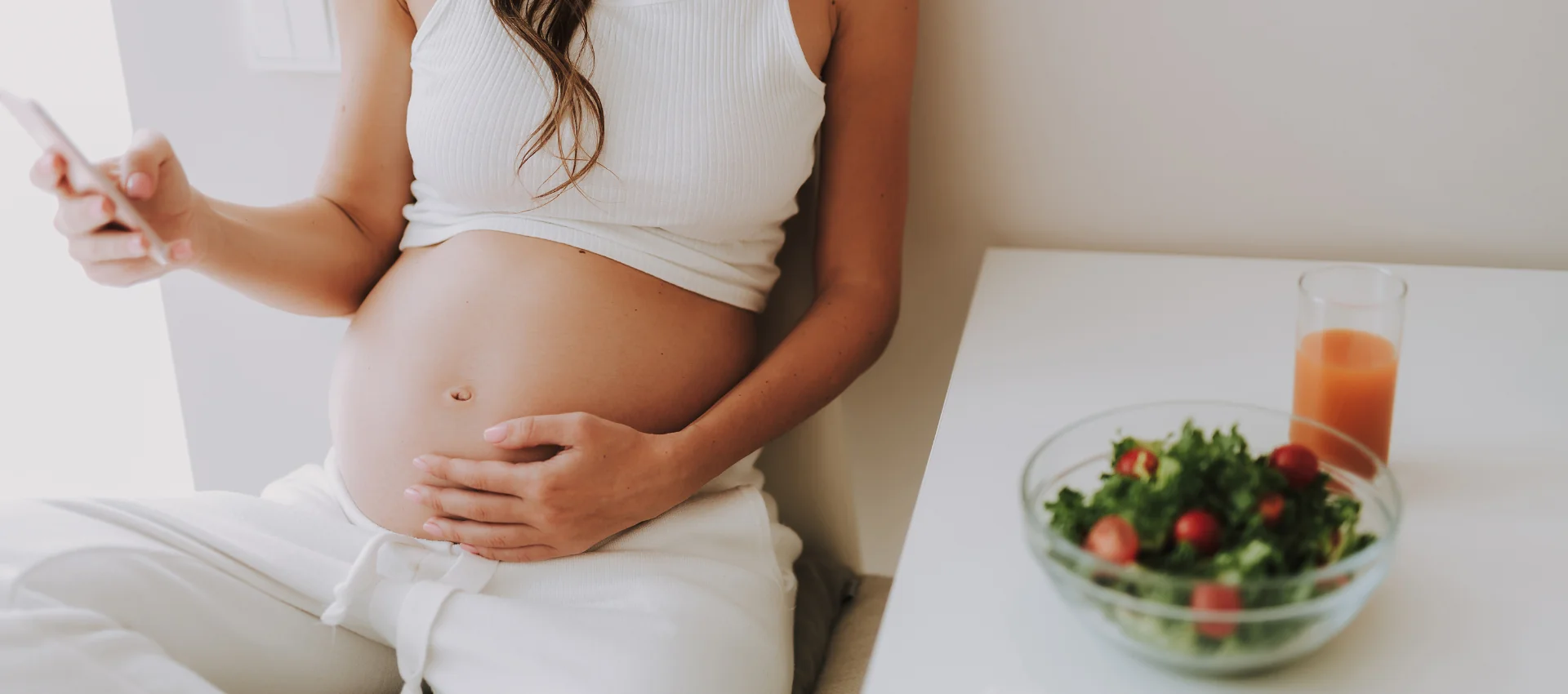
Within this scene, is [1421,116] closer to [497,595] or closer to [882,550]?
[882,550]

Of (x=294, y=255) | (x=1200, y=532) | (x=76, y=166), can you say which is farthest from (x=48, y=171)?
(x=1200, y=532)

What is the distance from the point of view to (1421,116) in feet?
3.47

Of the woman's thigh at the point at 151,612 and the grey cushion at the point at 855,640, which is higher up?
the woman's thigh at the point at 151,612

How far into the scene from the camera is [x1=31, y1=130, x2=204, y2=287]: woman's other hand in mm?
813

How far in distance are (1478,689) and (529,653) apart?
0.57 metres

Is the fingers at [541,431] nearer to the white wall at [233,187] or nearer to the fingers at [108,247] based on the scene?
the fingers at [108,247]

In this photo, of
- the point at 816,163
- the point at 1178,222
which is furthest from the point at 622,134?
the point at 1178,222

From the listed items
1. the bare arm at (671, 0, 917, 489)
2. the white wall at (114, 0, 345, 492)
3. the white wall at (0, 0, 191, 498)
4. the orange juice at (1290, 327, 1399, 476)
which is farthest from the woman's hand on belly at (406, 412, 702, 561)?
the white wall at (0, 0, 191, 498)

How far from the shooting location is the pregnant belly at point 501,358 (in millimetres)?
939

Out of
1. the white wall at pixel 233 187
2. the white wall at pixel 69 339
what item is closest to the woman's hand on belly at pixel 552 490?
the white wall at pixel 233 187

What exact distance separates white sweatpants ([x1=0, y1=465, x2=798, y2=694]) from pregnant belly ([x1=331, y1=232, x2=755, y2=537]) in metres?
0.08

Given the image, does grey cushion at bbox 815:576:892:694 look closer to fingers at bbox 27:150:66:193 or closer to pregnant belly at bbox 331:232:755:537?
pregnant belly at bbox 331:232:755:537

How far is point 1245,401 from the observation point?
0.83 m

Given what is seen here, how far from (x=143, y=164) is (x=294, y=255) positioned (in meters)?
0.18
